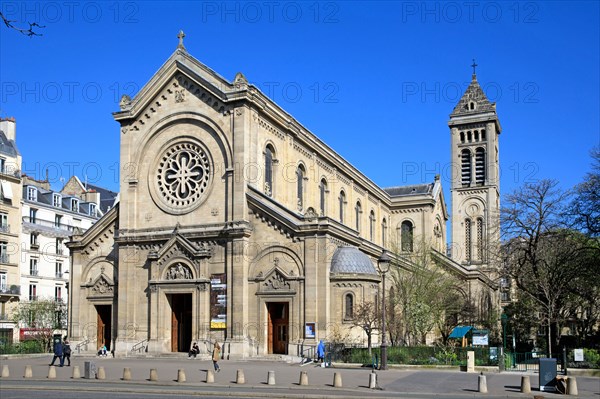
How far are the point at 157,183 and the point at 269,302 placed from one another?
457 inches

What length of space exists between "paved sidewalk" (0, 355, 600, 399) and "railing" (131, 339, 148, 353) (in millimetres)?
7593

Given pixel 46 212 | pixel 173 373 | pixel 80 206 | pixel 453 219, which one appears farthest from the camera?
pixel 453 219

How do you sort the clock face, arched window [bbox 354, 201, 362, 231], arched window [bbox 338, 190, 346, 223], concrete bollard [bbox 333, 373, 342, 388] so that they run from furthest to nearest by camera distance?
arched window [bbox 354, 201, 362, 231] < arched window [bbox 338, 190, 346, 223] < the clock face < concrete bollard [bbox 333, 373, 342, 388]

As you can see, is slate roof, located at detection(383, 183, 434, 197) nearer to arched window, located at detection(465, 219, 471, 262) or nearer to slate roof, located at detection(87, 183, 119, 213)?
arched window, located at detection(465, 219, 471, 262)

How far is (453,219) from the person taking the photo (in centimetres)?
8650

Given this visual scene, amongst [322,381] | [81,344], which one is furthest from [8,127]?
[322,381]

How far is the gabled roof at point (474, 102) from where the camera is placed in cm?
8888

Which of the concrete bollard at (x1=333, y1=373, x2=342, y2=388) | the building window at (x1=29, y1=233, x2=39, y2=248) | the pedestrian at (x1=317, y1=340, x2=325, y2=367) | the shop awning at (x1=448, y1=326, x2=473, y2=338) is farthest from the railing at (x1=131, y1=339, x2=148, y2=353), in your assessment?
the building window at (x1=29, y1=233, x2=39, y2=248)

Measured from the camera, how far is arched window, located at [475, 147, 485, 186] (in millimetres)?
87000

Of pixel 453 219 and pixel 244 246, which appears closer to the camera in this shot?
Result: pixel 244 246

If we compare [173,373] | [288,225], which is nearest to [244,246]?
[288,225]

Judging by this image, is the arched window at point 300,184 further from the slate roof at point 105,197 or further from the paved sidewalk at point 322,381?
the slate roof at point 105,197

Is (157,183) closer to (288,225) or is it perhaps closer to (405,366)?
(288,225)

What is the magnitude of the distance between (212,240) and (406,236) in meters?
27.4
